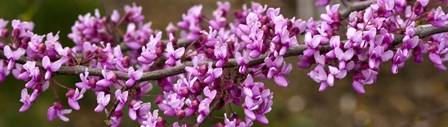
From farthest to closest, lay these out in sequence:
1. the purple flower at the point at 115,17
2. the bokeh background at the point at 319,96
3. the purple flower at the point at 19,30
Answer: the bokeh background at the point at 319,96 < the purple flower at the point at 115,17 < the purple flower at the point at 19,30

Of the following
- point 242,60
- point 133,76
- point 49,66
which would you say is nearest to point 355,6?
point 242,60

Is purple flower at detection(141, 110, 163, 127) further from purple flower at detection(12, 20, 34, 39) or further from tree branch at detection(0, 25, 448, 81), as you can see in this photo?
purple flower at detection(12, 20, 34, 39)

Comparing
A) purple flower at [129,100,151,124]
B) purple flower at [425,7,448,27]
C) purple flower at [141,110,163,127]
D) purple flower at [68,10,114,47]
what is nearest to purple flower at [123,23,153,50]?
purple flower at [68,10,114,47]

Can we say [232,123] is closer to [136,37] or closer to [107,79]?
[107,79]

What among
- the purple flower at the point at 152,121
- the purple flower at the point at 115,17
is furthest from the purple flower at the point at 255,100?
the purple flower at the point at 115,17

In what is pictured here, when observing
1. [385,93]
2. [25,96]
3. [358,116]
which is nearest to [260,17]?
[25,96]

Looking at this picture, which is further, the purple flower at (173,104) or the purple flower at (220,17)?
the purple flower at (220,17)

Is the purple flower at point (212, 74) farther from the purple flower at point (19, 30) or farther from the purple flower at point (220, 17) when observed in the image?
the purple flower at point (220, 17)
